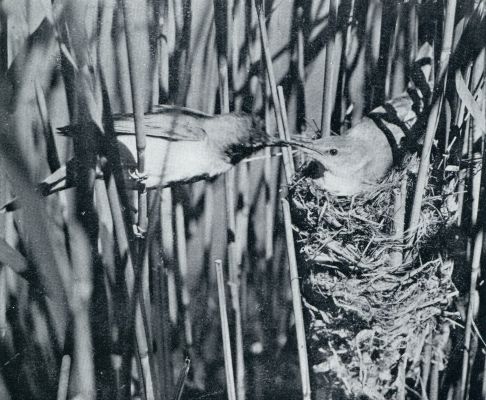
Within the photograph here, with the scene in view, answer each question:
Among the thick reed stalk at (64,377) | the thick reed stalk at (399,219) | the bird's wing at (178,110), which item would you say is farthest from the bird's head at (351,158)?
the thick reed stalk at (64,377)

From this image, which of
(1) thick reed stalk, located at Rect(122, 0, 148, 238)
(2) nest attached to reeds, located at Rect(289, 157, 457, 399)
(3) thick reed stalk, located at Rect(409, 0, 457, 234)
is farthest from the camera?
(2) nest attached to reeds, located at Rect(289, 157, 457, 399)

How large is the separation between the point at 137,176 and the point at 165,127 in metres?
0.15

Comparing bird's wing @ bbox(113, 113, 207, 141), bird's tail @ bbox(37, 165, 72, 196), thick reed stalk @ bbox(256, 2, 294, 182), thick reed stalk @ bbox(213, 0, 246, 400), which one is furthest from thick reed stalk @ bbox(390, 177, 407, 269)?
bird's tail @ bbox(37, 165, 72, 196)

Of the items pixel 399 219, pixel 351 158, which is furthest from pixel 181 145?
pixel 399 219

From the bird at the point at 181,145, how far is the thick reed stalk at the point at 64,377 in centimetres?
35

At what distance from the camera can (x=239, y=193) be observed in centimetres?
101

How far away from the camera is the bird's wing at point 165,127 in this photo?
2.99 feet

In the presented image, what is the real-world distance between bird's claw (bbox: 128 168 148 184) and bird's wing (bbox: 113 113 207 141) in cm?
8

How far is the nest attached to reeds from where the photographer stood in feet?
2.87

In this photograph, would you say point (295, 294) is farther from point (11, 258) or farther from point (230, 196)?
point (11, 258)

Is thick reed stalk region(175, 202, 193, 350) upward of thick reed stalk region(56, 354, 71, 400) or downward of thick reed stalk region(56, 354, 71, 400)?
upward

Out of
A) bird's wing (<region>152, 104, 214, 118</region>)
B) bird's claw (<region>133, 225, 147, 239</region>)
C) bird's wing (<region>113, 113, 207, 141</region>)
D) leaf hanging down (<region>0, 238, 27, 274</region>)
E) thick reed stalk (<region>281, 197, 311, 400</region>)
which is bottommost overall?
thick reed stalk (<region>281, 197, 311, 400</region>)

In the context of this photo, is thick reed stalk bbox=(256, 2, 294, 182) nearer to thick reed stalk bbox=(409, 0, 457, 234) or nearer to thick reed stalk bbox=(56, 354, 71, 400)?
thick reed stalk bbox=(409, 0, 457, 234)

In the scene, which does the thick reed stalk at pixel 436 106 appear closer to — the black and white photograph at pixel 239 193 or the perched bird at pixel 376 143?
the black and white photograph at pixel 239 193
